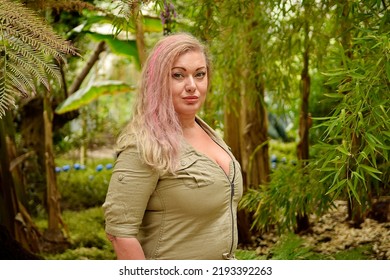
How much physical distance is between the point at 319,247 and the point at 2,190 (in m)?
1.24

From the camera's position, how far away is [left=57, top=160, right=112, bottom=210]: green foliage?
365 cm

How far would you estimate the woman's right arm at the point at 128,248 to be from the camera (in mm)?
1109

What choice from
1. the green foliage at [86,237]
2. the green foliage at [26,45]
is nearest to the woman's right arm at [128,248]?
the green foliage at [26,45]

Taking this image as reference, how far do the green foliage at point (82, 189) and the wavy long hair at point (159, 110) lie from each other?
2.55m

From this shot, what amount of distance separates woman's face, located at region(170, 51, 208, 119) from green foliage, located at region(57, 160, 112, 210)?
101 inches

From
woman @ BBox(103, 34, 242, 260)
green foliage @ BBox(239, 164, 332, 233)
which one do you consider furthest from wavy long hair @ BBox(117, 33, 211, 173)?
green foliage @ BBox(239, 164, 332, 233)

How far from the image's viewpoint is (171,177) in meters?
1.11

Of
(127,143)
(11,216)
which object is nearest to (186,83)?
(127,143)

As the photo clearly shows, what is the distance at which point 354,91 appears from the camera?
1370mm

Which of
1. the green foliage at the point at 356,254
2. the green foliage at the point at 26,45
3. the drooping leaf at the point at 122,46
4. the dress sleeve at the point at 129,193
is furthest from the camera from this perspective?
the drooping leaf at the point at 122,46

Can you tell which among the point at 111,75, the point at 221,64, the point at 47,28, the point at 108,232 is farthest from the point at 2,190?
the point at 111,75

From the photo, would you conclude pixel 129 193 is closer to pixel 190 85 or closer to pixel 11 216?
pixel 190 85

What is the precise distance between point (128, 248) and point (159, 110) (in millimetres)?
248

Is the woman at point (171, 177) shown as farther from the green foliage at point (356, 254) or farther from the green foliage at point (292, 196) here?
the green foliage at point (356, 254)
